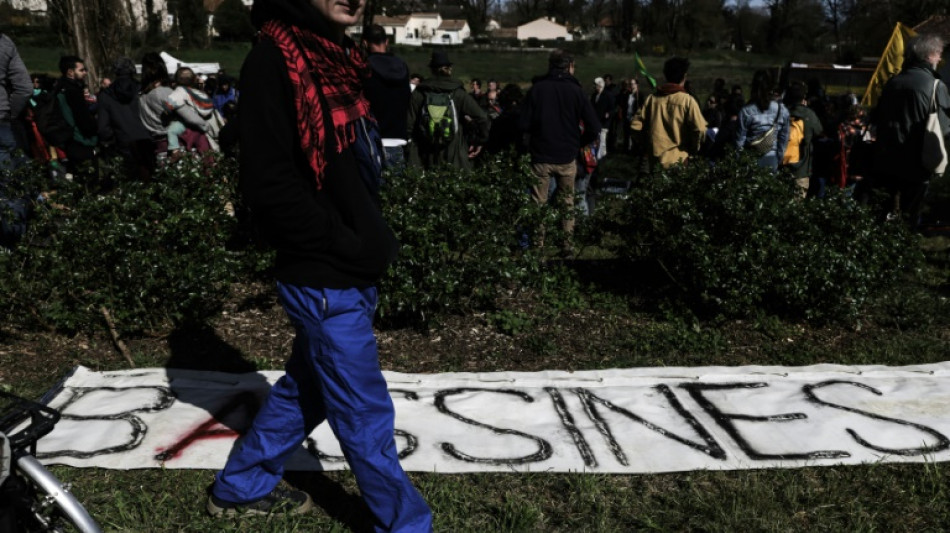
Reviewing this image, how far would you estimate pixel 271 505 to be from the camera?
3338 millimetres

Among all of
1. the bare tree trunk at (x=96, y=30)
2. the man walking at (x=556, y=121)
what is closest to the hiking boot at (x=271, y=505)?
the man walking at (x=556, y=121)

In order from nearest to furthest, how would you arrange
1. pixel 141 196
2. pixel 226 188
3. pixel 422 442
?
pixel 422 442, pixel 141 196, pixel 226 188

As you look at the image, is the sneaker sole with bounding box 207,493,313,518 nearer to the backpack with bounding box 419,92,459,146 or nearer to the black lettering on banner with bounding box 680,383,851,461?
the black lettering on banner with bounding box 680,383,851,461

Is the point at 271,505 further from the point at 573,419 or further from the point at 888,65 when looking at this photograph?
the point at 888,65

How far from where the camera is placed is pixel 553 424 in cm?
425

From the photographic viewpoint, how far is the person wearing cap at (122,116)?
9.51 metres

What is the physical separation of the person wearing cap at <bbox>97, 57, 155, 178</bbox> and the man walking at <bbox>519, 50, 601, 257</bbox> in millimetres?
4834

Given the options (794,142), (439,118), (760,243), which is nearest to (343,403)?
(760,243)

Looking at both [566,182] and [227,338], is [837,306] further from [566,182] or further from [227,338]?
[227,338]

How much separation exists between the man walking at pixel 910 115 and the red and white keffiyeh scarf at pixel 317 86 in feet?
18.6

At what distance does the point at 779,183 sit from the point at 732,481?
2.85 m

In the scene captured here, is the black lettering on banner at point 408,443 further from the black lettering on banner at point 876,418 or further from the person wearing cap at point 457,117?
the person wearing cap at point 457,117

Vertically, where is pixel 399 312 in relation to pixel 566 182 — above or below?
below

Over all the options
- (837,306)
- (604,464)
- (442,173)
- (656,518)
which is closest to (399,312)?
(442,173)
